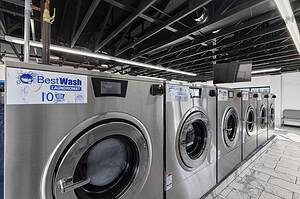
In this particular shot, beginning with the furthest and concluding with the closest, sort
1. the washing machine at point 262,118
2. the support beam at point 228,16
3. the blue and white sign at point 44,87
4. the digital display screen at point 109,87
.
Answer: the washing machine at point 262,118, the support beam at point 228,16, the digital display screen at point 109,87, the blue and white sign at point 44,87

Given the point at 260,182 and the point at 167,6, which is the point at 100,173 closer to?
the point at 260,182

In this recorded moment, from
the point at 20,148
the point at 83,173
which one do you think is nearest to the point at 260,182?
the point at 83,173

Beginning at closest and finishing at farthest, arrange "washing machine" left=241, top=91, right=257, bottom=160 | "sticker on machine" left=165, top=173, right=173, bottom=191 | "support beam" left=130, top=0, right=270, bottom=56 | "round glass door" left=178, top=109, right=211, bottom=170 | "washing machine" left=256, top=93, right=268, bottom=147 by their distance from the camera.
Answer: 1. "sticker on machine" left=165, top=173, right=173, bottom=191
2. "round glass door" left=178, top=109, right=211, bottom=170
3. "support beam" left=130, top=0, right=270, bottom=56
4. "washing machine" left=241, top=91, right=257, bottom=160
5. "washing machine" left=256, top=93, right=268, bottom=147

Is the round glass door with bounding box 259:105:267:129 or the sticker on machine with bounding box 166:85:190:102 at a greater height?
the sticker on machine with bounding box 166:85:190:102

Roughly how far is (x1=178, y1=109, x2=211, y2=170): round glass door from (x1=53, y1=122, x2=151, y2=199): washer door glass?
49 centimetres

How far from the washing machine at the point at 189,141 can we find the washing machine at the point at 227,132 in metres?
0.18

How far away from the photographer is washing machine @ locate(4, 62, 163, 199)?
2.49ft

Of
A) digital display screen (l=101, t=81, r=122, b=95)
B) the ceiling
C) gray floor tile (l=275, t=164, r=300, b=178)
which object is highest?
the ceiling

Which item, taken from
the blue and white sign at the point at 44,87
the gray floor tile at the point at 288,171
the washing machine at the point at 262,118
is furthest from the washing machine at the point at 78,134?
the washing machine at the point at 262,118

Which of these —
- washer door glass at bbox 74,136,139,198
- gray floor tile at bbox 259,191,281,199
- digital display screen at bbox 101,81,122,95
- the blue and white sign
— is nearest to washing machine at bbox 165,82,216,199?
washer door glass at bbox 74,136,139,198

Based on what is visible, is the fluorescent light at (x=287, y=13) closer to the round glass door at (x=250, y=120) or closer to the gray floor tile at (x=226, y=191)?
the round glass door at (x=250, y=120)

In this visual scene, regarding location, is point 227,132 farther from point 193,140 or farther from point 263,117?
point 263,117

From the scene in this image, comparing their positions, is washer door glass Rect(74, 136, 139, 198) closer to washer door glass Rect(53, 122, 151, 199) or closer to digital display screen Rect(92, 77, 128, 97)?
washer door glass Rect(53, 122, 151, 199)

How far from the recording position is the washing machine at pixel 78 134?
76cm
